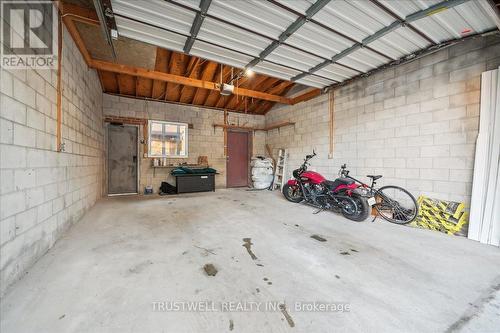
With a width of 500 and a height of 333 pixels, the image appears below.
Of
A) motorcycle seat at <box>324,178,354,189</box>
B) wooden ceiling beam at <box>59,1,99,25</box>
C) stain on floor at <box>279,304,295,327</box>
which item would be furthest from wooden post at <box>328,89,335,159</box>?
wooden ceiling beam at <box>59,1,99,25</box>

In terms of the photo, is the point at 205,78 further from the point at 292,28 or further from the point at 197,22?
the point at 292,28

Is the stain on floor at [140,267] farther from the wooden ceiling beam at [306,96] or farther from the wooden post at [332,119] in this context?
the wooden ceiling beam at [306,96]

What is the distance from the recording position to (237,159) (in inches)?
288

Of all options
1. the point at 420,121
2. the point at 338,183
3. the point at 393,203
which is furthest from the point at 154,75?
the point at 393,203

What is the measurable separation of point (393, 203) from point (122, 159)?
669 centimetres

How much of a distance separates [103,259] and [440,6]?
4416 millimetres

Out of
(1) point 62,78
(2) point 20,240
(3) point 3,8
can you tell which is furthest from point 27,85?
(2) point 20,240

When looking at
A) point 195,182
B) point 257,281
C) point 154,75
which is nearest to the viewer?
point 257,281

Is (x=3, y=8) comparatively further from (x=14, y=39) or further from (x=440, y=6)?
(x=440, y=6)

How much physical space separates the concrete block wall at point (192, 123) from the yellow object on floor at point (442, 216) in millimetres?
5140

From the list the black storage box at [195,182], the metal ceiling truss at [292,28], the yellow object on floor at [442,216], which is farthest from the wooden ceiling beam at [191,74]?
the yellow object on floor at [442,216]

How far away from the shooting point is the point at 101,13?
2160mm

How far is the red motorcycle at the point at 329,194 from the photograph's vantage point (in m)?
3.26

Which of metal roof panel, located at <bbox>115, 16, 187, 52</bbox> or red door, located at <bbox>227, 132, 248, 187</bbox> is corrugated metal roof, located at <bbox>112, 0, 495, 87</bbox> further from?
red door, located at <bbox>227, 132, 248, 187</bbox>
